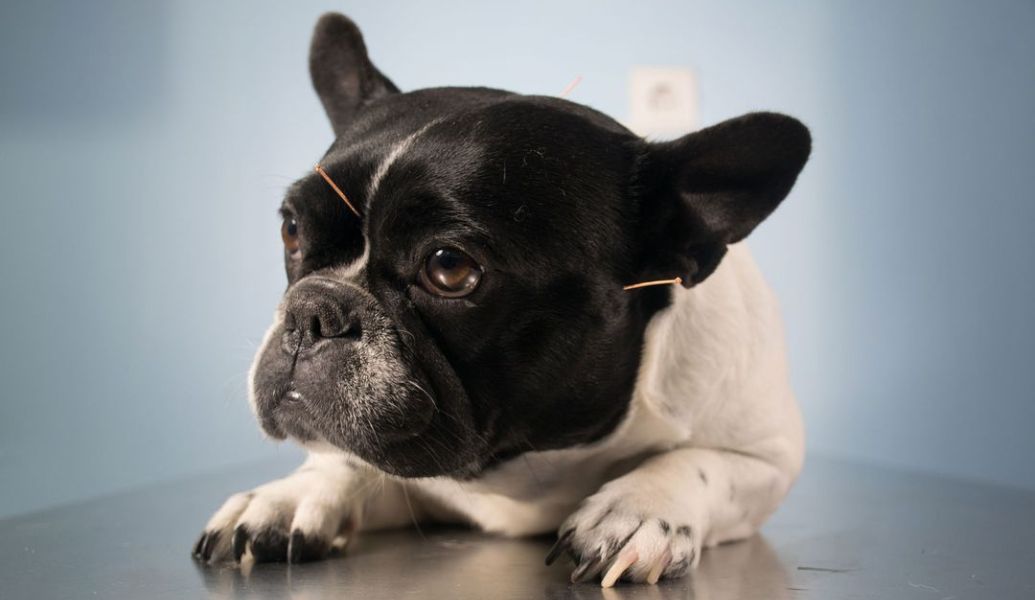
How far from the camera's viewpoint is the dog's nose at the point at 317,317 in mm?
1820

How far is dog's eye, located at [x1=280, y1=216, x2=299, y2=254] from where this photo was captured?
2.07 m

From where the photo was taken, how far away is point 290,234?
6.85 ft

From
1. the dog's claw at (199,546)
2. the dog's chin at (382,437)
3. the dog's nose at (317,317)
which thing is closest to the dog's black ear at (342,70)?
the dog's nose at (317,317)

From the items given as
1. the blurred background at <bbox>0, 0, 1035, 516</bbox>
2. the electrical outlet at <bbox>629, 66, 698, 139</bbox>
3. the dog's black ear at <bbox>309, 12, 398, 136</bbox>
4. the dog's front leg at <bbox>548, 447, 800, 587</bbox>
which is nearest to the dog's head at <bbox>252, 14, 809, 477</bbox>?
the dog's front leg at <bbox>548, 447, 800, 587</bbox>

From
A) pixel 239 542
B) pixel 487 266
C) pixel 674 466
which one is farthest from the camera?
pixel 674 466

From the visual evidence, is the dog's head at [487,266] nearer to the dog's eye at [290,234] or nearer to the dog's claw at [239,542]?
the dog's eye at [290,234]

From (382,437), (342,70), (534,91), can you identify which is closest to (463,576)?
(382,437)


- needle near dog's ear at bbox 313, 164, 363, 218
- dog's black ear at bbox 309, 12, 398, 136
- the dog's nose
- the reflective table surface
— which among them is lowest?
the reflective table surface

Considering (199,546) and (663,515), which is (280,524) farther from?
(663,515)

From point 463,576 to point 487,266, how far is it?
524 mm

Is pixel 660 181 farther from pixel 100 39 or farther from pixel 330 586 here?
pixel 100 39

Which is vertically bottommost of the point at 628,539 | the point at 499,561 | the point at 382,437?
the point at 499,561

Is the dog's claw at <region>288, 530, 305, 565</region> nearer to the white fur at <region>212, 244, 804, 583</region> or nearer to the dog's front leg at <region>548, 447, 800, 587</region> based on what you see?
the white fur at <region>212, 244, 804, 583</region>

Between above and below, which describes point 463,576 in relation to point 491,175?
below
